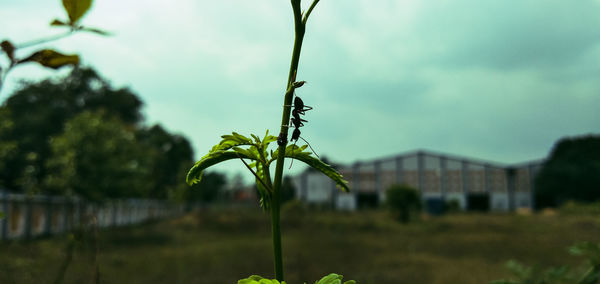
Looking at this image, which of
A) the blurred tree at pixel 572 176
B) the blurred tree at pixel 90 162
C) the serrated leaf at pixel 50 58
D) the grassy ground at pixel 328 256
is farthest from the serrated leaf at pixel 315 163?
the blurred tree at pixel 572 176

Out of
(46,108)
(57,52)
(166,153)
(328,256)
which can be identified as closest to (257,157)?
(57,52)

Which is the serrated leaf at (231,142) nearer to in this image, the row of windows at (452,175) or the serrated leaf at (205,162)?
the serrated leaf at (205,162)

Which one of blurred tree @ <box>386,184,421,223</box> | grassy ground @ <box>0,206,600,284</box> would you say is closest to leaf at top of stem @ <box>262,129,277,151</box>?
grassy ground @ <box>0,206,600,284</box>

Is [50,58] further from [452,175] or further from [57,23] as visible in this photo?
[452,175]

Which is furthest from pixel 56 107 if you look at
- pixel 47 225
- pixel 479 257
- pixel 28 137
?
pixel 479 257

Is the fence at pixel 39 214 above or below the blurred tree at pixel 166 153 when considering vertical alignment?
below

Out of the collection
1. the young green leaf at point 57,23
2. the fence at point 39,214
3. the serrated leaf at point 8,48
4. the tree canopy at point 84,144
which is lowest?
the fence at point 39,214

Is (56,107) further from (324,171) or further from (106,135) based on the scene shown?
(324,171)
